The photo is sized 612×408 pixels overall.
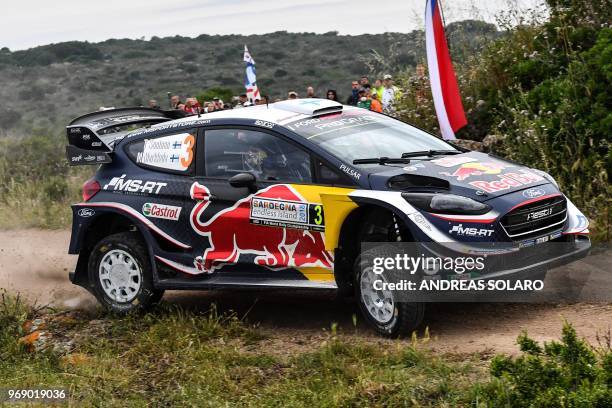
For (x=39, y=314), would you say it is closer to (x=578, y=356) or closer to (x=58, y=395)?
(x=58, y=395)

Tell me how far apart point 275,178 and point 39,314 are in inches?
124

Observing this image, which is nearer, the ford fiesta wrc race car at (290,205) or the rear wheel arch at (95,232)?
the ford fiesta wrc race car at (290,205)

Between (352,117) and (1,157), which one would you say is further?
(1,157)

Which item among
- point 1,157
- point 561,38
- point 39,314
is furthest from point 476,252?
point 1,157

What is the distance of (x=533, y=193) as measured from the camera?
756 centimetres

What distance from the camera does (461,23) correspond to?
1501 centimetres

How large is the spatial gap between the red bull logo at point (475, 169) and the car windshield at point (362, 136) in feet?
2.22

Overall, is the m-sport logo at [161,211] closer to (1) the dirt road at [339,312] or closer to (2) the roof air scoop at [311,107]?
(1) the dirt road at [339,312]

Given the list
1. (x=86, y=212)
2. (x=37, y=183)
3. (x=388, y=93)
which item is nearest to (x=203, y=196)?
(x=86, y=212)

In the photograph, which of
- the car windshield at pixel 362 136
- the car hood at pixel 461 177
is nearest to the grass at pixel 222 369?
the car hood at pixel 461 177

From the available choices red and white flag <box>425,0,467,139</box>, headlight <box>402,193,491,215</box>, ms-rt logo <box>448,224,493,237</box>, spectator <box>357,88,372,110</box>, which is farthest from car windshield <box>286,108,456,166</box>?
spectator <box>357,88,372,110</box>

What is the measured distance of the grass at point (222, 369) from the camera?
20.6 ft

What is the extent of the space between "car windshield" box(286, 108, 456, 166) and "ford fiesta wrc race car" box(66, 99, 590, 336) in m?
0.02

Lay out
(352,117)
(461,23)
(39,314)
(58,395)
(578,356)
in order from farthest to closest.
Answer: (461,23)
(39,314)
(352,117)
(58,395)
(578,356)
